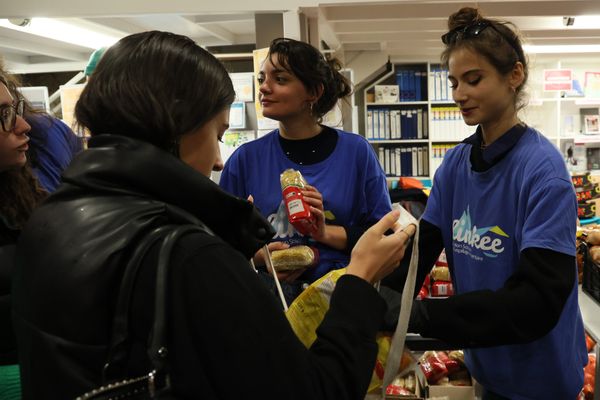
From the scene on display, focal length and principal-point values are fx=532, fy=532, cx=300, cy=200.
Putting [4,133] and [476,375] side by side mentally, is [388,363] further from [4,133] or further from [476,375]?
[4,133]

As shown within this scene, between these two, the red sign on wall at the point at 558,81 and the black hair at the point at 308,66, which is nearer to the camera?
the black hair at the point at 308,66

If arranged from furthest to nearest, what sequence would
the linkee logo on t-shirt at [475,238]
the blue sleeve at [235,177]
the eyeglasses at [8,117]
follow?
the blue sleeve at [235,177] → the eyeglasses at [8,117] → the linkee logo on t-shirt at [475,238]

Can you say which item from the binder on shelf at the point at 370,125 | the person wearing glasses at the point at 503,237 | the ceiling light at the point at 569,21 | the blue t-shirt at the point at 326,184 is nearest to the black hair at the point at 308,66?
the blue t-shirt at the point at 326,184

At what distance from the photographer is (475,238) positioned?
4.01 ft

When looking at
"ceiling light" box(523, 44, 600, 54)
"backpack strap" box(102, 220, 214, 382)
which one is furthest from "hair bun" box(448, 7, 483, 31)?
"ceiling light" box(523, 44, 600, 54)

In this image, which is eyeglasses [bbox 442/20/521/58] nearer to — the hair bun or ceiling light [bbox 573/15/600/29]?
the hair bun

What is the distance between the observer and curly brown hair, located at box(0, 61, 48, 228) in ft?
4.38

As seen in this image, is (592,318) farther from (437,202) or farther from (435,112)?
(435,112)

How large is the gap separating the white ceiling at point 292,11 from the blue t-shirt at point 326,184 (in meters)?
0.61

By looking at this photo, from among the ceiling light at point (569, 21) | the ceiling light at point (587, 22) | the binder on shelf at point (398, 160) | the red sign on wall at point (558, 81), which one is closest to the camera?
the ceiling light at point (569, 21)

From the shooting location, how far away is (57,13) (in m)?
2.41

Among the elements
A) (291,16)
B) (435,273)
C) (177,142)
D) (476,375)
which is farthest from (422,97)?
(177,142)

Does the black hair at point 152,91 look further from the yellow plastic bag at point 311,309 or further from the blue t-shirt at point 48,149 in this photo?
the blue t-shirt at point 48,149

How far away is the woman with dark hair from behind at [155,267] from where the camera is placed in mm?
628
